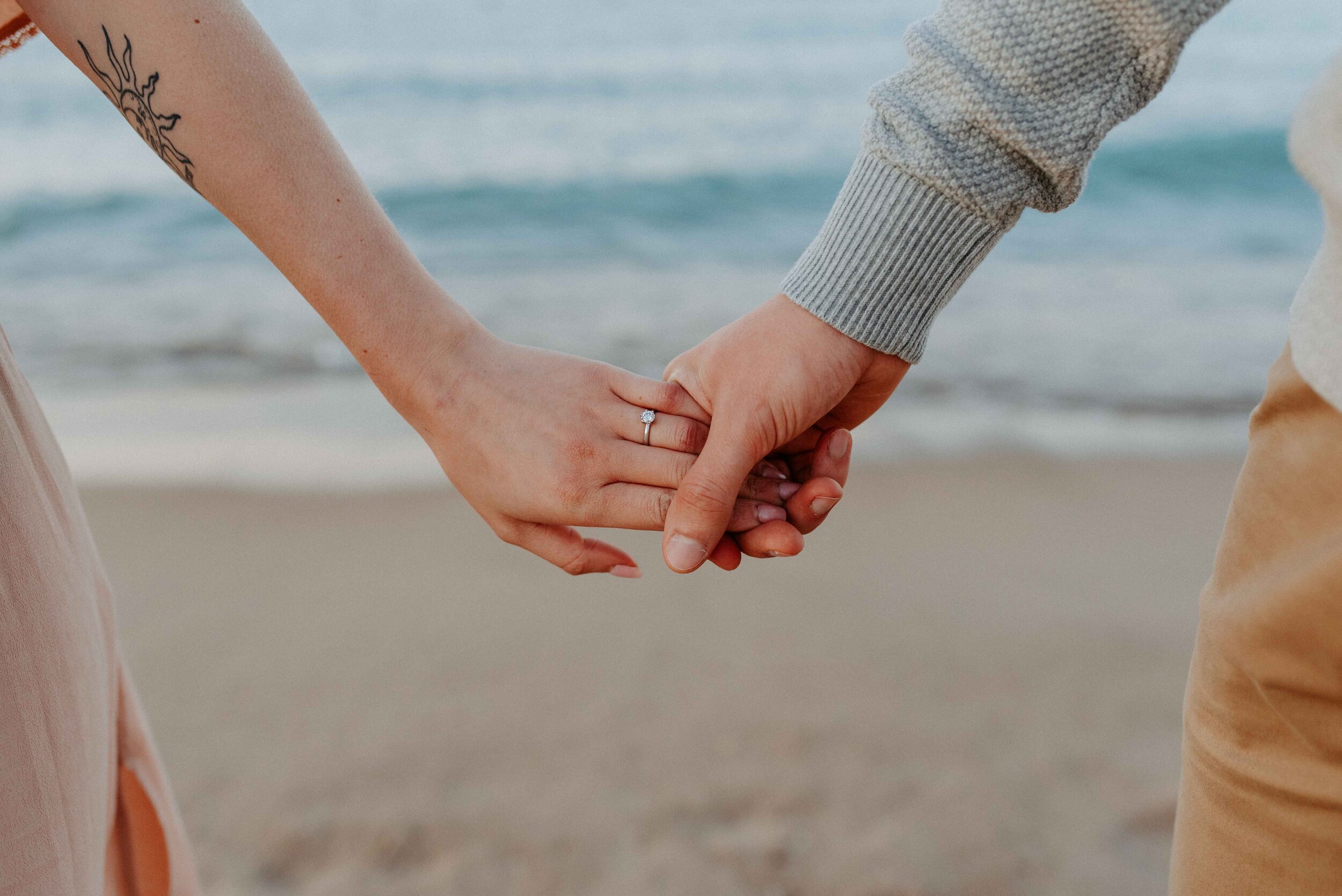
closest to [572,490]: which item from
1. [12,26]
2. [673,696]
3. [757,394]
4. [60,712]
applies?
[757,394]

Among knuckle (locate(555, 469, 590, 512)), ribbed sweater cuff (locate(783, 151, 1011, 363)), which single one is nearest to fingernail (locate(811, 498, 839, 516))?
ribbed sweater cuff (locate(783, 151, 1011, 363))

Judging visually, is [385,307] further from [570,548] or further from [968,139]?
[968,139]

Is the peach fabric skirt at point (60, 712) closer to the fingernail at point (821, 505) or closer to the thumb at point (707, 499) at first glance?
the thumb at point (707, 499)

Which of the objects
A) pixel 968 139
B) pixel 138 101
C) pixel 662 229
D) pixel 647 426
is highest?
pixel 138 101

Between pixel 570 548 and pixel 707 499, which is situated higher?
pixel 707 499

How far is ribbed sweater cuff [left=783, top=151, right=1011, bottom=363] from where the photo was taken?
1283 millimetres

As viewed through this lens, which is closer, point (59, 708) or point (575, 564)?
point (59, 708)

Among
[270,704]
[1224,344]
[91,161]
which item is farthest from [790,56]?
[270,704]

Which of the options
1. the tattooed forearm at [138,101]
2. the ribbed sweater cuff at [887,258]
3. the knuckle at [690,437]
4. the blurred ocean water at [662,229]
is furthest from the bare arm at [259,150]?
the blurred ocean water at [662,229]

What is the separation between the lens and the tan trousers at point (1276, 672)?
0.77 m

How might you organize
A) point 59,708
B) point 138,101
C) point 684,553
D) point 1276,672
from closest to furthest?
1. point 1276,672
2. point 59,708
3. point 138,101
4. point 684,553

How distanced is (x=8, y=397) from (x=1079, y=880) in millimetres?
1999

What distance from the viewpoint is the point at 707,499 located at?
4.69ft

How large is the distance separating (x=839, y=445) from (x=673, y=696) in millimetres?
1100
